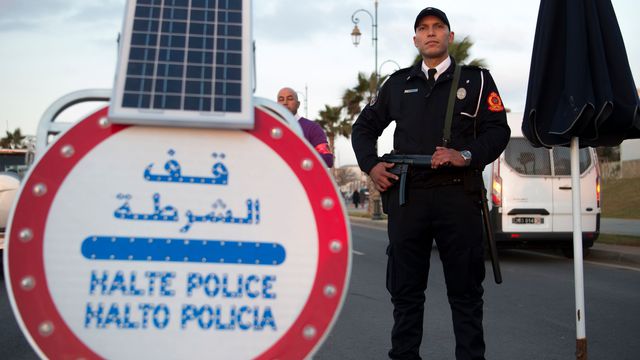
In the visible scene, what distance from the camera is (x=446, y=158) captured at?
3031 mm

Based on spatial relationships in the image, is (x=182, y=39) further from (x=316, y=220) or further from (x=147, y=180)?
(x=316, y=220)

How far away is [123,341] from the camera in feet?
5.29

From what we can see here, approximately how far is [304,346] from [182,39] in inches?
34.1

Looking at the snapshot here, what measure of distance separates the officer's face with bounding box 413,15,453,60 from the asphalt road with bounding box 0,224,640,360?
217 cm

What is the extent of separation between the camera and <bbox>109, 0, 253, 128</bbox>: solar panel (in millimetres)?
1646

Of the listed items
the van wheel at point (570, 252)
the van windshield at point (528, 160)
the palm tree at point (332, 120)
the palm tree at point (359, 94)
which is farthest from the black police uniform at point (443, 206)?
the palm tree at point (332, 120)

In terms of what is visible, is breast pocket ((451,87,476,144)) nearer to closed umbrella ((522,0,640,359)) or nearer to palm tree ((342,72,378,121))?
closed umbrella ((522,0,640,359))

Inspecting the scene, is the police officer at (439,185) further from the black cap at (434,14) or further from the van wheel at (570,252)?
the van wheel at (570,252)

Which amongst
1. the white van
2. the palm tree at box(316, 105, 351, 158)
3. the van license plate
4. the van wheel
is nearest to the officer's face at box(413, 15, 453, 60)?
the white van

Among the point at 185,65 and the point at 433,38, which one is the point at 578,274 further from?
the point at 185,65

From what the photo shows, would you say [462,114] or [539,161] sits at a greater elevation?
[539,161]

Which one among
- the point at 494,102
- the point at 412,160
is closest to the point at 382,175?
the point at 412,160

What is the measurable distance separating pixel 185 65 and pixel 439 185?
5.67 ft

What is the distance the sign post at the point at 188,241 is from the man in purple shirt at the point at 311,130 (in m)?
3.05
